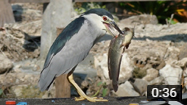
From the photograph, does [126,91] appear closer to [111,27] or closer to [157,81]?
[157,81]

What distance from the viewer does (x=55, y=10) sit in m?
8.33

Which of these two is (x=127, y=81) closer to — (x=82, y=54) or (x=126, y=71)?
(x=126, y=71)

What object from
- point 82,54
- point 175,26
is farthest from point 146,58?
point 82,54

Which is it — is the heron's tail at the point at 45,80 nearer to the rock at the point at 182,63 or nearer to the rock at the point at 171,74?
the rock at the point at 171,74

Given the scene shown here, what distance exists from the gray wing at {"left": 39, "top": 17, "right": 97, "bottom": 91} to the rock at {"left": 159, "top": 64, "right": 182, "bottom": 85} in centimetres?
351

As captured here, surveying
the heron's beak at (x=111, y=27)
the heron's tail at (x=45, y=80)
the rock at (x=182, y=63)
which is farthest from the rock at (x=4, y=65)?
the heron's beak at (x=111, y=27)

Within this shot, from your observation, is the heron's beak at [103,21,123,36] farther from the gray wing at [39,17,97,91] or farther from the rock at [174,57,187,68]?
the rock at [174,57,187,68]

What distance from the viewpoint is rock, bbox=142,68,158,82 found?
8.00 meters

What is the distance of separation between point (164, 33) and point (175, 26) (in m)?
0.78

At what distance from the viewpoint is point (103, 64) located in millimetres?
7758

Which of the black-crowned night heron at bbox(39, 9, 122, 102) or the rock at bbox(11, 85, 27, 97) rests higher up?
the black-crowned night heron at bbox(39, 9, 122, 102)

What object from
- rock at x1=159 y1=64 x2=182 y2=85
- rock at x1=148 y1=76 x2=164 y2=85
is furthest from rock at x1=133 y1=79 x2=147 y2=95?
rock at x1=159 y1=64 x2=182 y2=85

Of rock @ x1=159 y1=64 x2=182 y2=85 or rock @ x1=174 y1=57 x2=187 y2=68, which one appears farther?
rock @ x1=174 y1=57 x2=187 y2=68

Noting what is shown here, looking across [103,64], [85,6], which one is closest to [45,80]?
[103,64]
